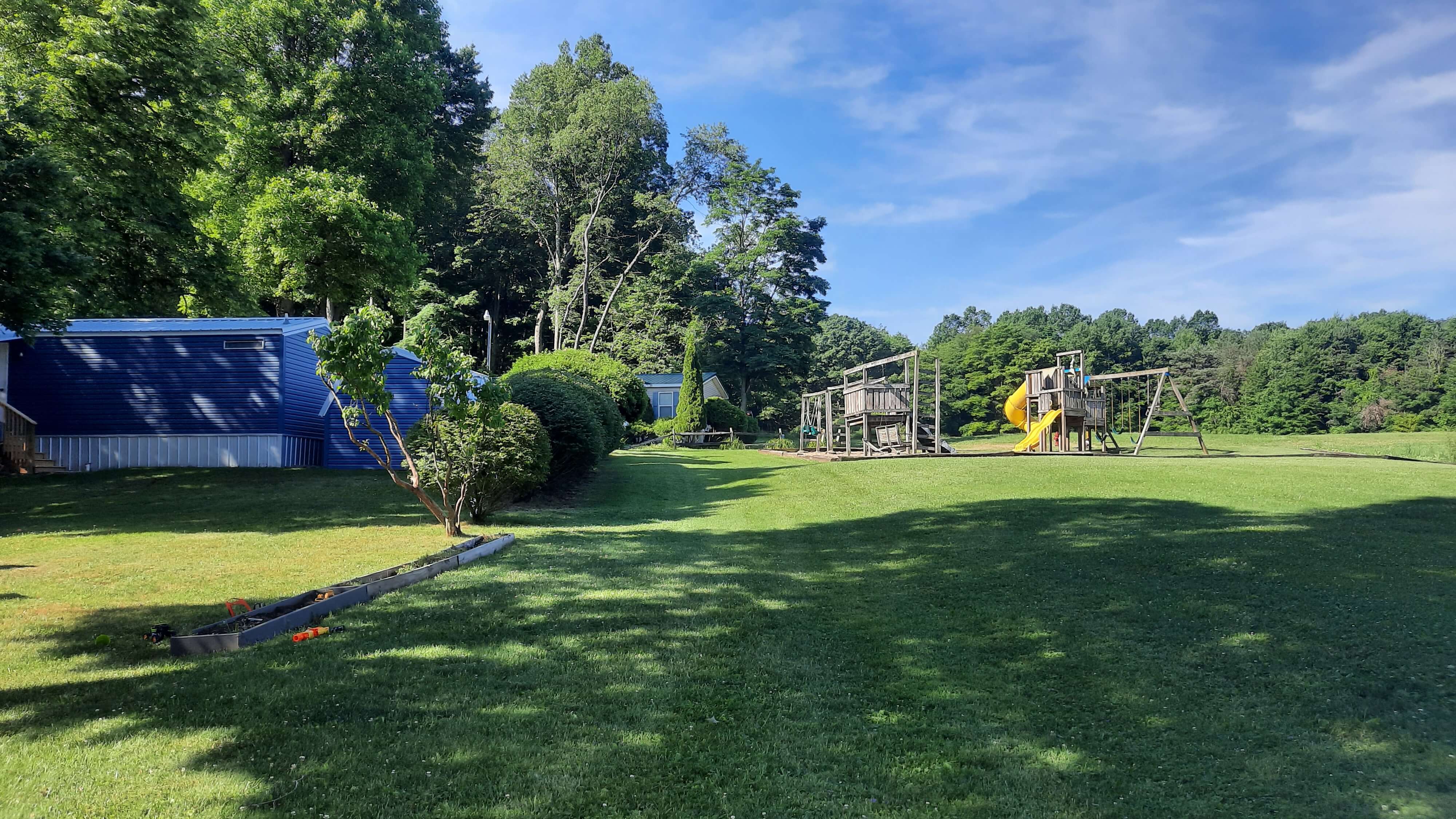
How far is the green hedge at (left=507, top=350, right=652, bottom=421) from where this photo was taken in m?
27.1

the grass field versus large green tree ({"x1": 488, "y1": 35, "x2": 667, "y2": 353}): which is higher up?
large green tree ({"x1": 488, "y1": 35, "x2": 667, "y2": 353})

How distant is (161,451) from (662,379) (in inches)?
1062

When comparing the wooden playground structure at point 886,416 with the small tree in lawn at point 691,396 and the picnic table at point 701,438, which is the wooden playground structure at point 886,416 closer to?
the picnic table at point 701,438

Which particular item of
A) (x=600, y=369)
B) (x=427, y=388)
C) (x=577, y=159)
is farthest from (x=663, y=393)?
(x=427, y=388)

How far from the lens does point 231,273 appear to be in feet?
50.6

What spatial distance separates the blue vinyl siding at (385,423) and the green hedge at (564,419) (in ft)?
21.0

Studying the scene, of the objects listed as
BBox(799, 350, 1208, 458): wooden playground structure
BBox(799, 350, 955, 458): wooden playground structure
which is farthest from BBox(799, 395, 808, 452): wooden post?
BBox(799, 350, 1208, 458): wooden playground structure

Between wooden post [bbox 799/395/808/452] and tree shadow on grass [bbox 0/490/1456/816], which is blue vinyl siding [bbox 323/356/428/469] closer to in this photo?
wooden post [bbox 799/395/808/452]

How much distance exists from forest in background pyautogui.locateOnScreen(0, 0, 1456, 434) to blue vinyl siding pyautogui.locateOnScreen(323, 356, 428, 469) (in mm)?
2788

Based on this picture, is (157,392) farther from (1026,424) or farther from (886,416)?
(1026,424)

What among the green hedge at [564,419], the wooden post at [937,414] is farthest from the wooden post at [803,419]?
the green hedge at [564,419]

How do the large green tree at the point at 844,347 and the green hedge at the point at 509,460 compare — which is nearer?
the green hedge at the point at 509,460

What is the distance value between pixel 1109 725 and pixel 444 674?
12.1 ft

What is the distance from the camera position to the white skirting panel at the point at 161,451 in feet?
61.0
